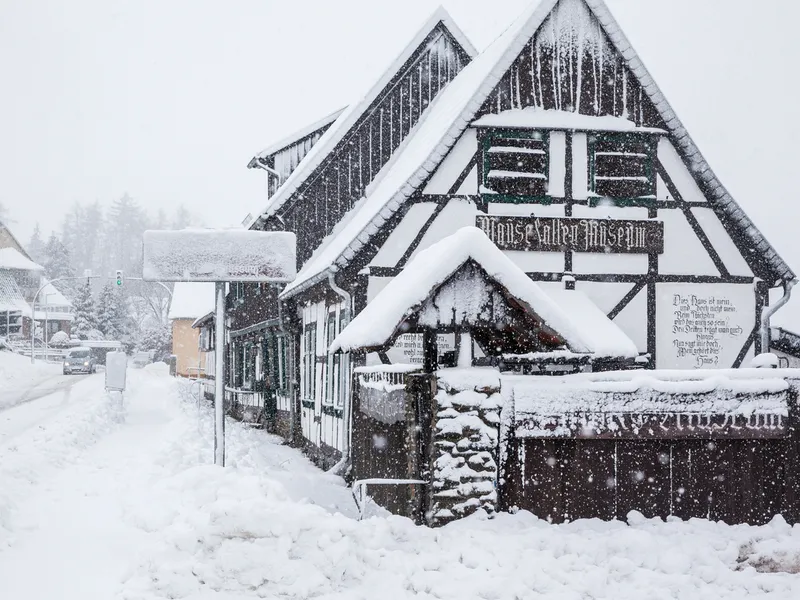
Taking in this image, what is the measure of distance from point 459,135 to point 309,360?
233 inches

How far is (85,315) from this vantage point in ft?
283

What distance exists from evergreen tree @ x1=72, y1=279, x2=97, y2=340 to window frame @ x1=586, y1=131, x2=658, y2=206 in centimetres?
7589

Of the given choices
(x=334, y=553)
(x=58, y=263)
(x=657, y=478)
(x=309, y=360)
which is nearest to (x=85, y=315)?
(x=58, y=263)

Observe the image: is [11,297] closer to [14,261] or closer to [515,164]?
[14,261]

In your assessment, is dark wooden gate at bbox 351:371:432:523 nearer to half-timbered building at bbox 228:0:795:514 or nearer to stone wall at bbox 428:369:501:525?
stone wall at bbox 428:369:501:525

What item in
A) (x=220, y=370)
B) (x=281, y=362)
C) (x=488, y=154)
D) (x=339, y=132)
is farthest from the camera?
(x=281, y=362)

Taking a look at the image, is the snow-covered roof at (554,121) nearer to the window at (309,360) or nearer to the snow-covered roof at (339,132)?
the snow-covered roof at (339,132)

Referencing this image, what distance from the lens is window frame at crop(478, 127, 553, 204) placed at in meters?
14.4

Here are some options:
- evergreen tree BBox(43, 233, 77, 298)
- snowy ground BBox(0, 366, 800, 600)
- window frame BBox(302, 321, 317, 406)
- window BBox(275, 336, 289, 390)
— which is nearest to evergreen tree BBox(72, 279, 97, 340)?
evergreen tree BBox(43, 233, 77, 298)

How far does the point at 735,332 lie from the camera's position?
14.9 meters

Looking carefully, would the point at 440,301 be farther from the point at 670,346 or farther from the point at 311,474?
the point at 670,346

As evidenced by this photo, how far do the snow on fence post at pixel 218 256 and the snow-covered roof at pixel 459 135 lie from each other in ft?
11.8

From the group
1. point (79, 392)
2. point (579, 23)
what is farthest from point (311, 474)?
point (79, 392)

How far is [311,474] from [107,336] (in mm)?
76378
